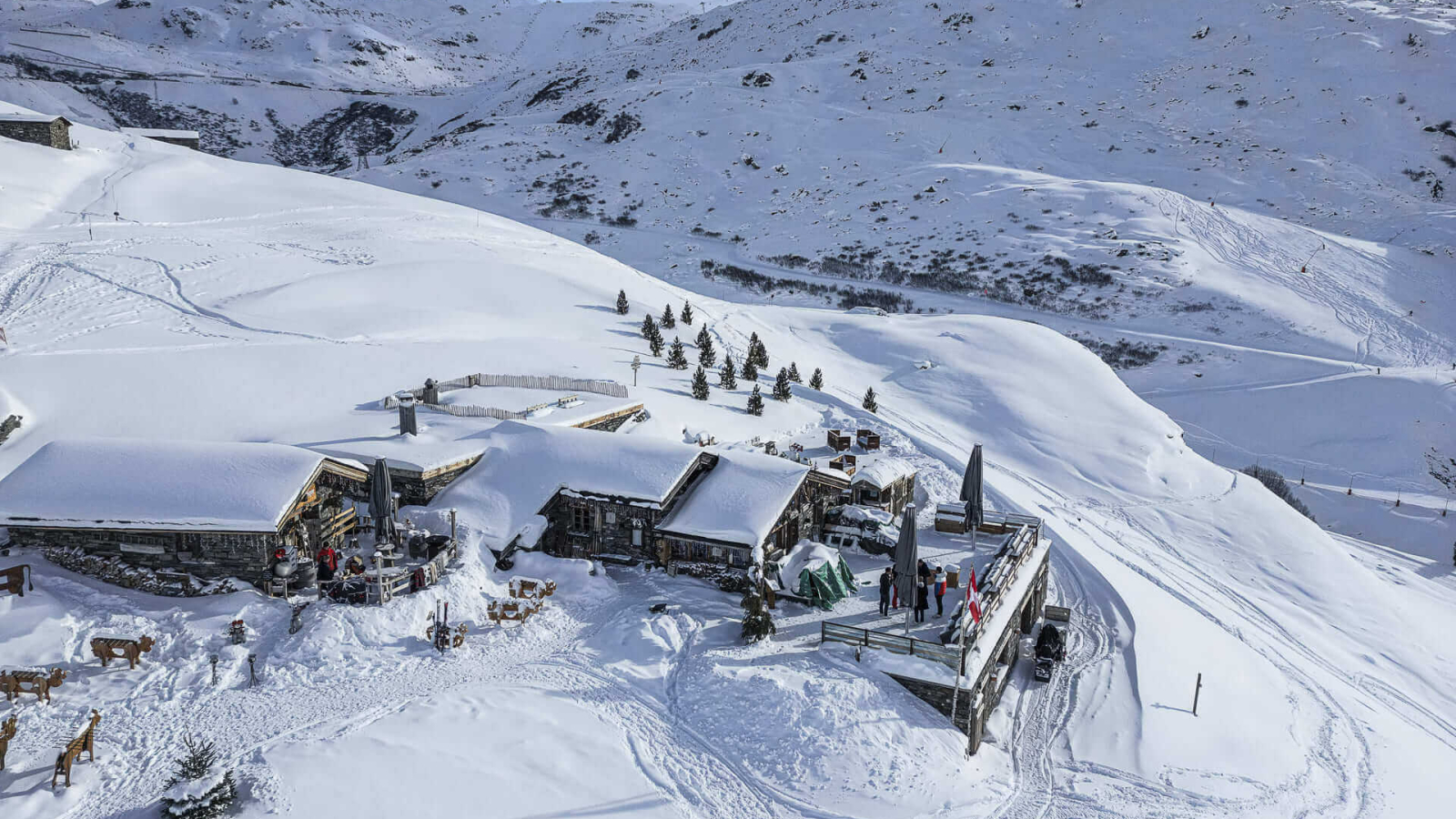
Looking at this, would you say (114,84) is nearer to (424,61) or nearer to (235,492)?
(424,61)

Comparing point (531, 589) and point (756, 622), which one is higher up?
point (756, 622)

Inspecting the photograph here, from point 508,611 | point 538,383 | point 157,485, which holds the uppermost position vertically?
point 538,383

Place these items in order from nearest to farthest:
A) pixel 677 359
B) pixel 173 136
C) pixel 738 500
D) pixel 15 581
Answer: pixel 15 581, pixel 738 500, pixel 677 359, pixel 173 136

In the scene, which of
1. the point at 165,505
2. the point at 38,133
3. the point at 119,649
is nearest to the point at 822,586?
the point at 119,649

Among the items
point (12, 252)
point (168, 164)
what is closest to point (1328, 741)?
point (12, 252)

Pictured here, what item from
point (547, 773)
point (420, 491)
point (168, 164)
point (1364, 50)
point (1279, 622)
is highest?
point (1364, 50)

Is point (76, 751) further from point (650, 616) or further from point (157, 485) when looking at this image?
point (650, 616)
